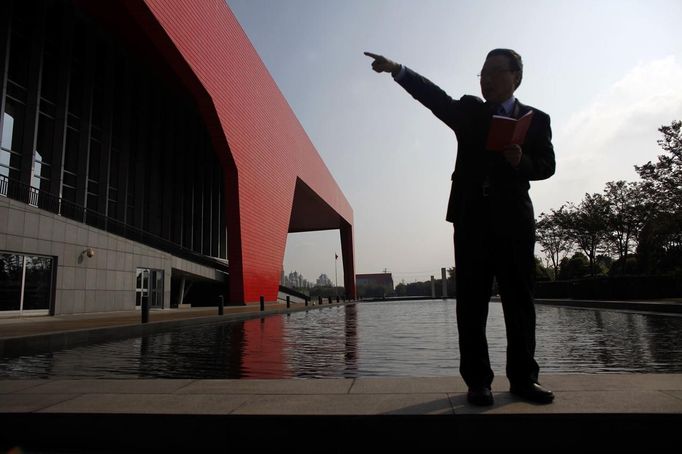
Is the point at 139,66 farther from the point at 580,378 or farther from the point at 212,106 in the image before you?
the point at 580,378

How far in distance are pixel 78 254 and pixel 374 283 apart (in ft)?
257

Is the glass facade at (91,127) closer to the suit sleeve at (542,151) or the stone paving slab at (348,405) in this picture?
the stone paving slab at (348,405)

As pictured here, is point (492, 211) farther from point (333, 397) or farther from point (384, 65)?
point (333, 397)

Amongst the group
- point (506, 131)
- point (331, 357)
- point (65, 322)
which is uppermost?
point (506, 131)

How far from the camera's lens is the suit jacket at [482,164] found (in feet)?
9.75

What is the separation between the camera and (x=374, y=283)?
93.6 metres

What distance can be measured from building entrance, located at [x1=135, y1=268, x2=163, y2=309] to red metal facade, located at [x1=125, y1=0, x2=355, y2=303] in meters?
3.54

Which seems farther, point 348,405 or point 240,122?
point 240,122

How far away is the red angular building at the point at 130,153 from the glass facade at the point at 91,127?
59 mm

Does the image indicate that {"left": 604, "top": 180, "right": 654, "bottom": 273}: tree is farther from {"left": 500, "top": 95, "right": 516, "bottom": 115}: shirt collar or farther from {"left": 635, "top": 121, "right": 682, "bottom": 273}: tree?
{"left": 500, "top": 95, "right": 516, "bottom": 115}: shirt collar

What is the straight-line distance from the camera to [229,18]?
977 inches
